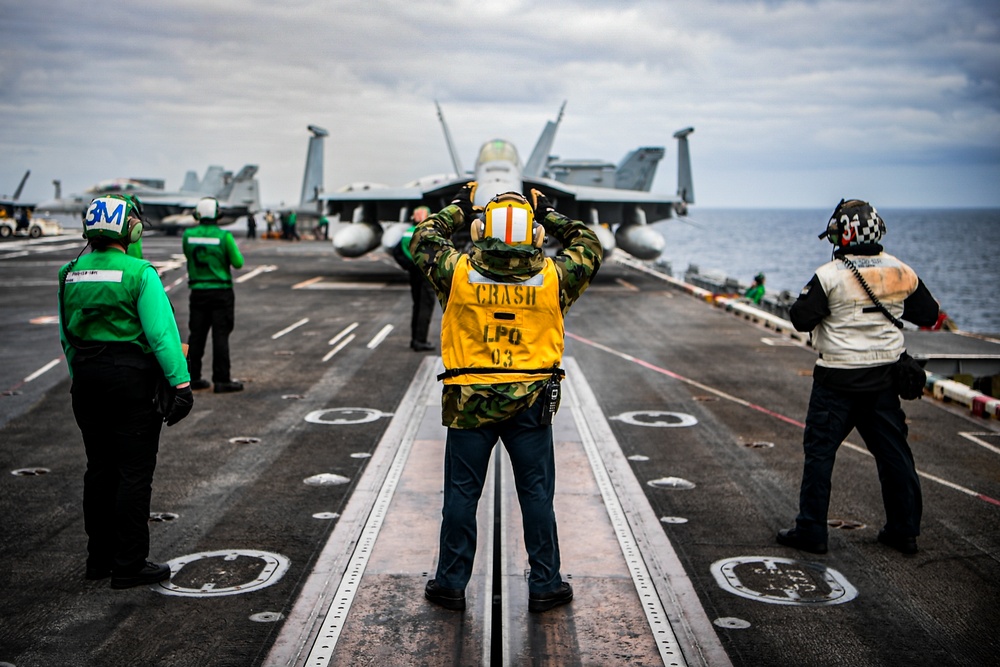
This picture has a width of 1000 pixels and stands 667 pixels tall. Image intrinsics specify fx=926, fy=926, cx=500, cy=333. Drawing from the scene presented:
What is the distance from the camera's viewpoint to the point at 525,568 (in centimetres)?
577

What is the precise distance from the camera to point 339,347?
15.3m

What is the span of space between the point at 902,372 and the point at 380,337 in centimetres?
1136

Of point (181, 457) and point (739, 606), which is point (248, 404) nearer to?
point (181, 457)

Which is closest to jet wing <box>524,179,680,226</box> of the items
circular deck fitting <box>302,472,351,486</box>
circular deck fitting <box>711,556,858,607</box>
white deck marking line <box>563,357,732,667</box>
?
white deck marking line <box>563,357,732,667</box>

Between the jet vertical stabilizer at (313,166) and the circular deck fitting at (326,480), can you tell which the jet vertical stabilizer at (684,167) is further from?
the circular deck fitting at (326,480)

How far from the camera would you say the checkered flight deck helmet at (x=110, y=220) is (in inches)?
216

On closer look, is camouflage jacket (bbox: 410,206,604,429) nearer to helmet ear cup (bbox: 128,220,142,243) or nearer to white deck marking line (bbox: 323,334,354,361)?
helmet ear cup (bbox: 128,220,142,243)

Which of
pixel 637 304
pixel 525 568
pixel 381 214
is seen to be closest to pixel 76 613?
pixel 525 568

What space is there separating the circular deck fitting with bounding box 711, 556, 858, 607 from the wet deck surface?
19 millimetres

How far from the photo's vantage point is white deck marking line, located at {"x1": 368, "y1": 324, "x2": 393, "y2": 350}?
15500mm

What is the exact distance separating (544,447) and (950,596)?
2.59 m

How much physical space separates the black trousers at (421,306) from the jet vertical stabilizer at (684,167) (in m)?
26.1

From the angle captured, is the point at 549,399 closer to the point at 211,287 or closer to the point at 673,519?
the point at 673,519

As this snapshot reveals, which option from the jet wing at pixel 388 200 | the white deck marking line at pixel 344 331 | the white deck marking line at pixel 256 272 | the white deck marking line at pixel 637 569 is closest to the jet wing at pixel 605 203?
the jet wing at pixel 388 200
